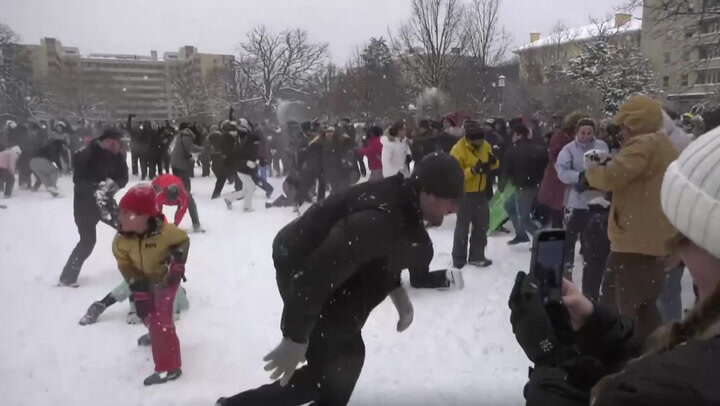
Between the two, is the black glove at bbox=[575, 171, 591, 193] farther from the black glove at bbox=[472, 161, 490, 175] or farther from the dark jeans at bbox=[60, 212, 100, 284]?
the dark jeans at bbox=[60, 212, 100, 284]

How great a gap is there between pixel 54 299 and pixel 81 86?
80.4ft

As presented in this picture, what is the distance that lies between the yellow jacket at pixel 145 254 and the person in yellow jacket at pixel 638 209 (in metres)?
3.20

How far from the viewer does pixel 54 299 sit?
6152mm

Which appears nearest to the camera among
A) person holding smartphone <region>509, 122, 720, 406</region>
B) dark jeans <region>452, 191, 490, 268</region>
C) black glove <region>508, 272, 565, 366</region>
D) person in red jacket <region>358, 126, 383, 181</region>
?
person holding smartphone <region>509, 122, 720, 406</region>

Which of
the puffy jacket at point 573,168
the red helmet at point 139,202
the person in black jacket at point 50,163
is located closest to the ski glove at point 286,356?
the red helmet at point 139,202

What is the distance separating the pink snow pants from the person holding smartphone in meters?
3.13

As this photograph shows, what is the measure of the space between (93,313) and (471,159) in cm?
456

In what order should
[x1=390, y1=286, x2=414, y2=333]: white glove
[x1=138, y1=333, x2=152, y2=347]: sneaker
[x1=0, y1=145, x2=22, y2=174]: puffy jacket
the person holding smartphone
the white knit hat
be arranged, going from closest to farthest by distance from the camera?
the person holding smartphone
the white knit hat
[x1=390, y1=286, x2=414, y2=333]: white glove
[x1=138, y1=333, x2=152, y2=347]: sneaker
[x1=0, y1=145, x2=22, y2=174]: puffy jacket

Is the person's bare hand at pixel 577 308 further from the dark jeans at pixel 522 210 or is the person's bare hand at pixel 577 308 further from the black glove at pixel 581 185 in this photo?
the dark jeans at pixel 522 210

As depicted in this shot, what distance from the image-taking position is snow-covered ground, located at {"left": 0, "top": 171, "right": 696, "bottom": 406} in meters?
4.10

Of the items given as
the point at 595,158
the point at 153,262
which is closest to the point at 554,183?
the point at 595,158

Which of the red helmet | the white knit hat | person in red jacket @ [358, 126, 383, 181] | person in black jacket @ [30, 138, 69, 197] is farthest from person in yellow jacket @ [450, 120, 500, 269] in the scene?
person in black jacket @ [30, 138, 69, 197]

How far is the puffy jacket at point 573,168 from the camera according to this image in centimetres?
559

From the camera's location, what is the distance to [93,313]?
5.37m
